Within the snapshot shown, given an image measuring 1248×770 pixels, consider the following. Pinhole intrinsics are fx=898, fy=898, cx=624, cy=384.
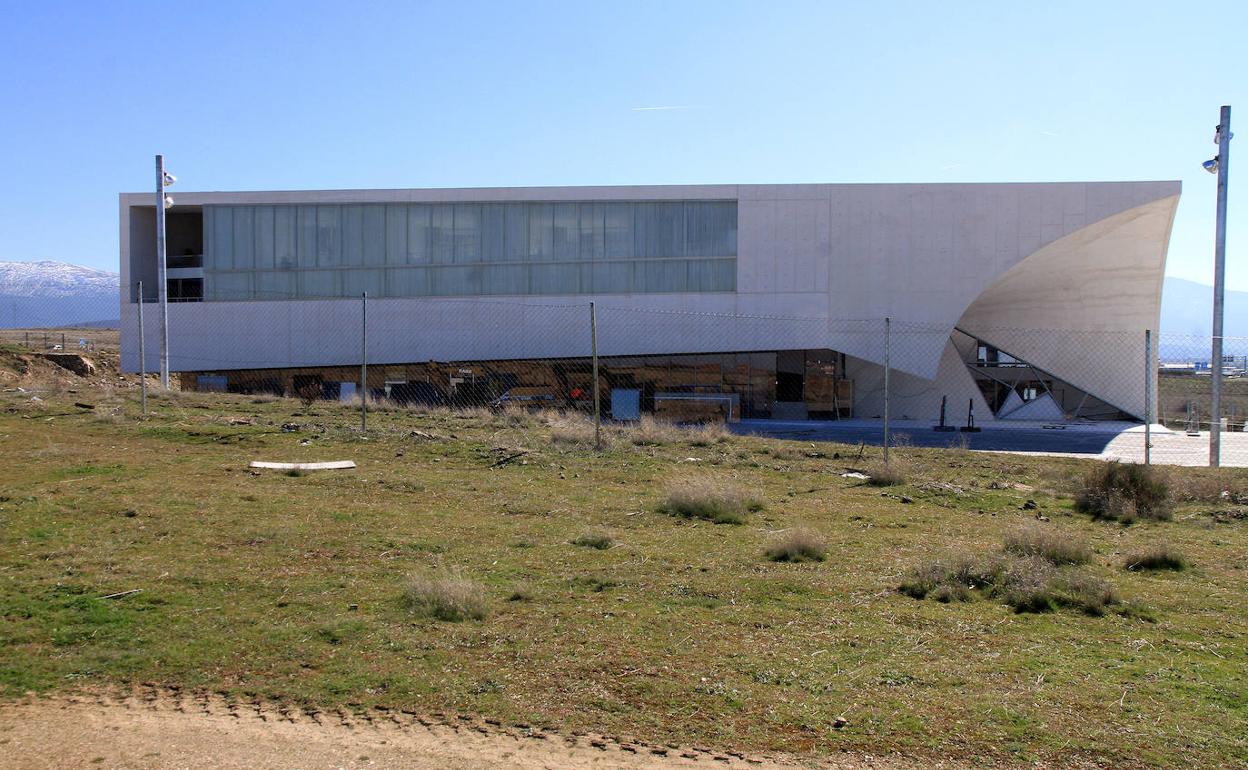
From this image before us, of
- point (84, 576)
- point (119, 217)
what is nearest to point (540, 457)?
point (84, 576)

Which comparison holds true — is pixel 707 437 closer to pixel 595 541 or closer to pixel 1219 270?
pixel 595 541

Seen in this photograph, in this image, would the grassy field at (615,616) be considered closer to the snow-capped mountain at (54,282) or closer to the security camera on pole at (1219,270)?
the security camera on pole at (1219,270)

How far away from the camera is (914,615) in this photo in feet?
20.2

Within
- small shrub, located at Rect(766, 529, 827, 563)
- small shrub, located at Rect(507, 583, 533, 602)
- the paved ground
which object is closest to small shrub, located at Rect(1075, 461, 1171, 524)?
small shrub, located at Rect(766, 529, 827, 563)

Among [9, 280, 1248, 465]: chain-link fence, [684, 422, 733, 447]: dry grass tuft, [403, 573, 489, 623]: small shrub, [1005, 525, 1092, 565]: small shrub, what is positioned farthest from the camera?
[9, 280, 1248, 465]: chain-link fence

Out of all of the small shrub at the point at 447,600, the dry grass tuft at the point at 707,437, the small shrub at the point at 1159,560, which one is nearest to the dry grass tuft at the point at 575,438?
the dry grass tuft at the point at 707,437

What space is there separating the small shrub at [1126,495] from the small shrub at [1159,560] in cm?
273

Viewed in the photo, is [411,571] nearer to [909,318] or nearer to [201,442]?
[201,442]

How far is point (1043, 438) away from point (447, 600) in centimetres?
2484

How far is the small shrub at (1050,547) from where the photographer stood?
785 cm

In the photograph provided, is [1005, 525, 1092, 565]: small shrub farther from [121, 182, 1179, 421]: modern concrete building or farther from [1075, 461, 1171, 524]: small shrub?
[121, 182, 1179, 421]: modern concrete building

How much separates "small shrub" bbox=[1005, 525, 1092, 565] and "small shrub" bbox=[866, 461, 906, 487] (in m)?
4.49

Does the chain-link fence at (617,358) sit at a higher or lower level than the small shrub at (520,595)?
higher

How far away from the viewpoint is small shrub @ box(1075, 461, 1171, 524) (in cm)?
1074
